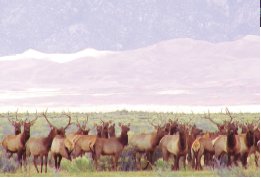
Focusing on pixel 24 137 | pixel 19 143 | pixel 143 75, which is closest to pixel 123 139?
pixel 24 137

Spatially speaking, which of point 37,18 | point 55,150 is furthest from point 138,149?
point 37,18

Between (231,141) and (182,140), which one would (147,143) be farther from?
(231,141)

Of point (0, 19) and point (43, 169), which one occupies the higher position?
point (0, 19)

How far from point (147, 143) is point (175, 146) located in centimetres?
144

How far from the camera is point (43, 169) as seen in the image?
61.7 feet

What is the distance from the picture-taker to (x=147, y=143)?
1964 cm

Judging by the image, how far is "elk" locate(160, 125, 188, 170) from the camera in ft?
59.5

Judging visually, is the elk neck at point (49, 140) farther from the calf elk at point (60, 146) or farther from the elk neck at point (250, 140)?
the elk neck at point (250, 140)

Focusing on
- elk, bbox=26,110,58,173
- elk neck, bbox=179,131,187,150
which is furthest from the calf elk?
elk neck, bbox=179,131,187,150

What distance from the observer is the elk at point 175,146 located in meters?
18.1

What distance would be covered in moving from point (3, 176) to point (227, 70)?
90.9m

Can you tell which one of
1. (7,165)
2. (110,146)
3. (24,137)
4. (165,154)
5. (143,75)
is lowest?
(7,165)

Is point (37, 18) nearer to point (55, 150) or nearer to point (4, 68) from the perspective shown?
point (4, 68)

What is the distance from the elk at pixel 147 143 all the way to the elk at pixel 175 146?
573mm
